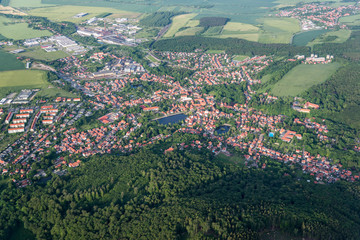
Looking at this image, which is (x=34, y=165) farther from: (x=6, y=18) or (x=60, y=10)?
(x=60, y=10)

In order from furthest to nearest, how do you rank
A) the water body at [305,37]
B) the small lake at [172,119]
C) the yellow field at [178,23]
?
the yellow field at [178,23] → the water body at [305,37] → the small lake at [172,119]

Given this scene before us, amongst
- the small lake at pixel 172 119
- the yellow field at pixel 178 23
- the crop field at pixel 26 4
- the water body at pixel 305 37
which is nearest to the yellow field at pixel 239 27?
the water body at pixel 305 37

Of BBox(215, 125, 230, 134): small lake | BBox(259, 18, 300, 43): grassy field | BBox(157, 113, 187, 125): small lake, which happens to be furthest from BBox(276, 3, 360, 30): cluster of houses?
BBox(157, 113, 187, 125): small lake

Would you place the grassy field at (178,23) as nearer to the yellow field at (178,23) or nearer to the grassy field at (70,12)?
the yellow field at (178,23)

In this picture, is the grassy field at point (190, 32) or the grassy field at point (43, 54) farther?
the grassy field at point (190, 32)

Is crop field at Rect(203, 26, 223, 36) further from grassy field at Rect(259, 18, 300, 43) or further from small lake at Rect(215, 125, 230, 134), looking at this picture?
small lake at Rect(215, 125, 230, 134)

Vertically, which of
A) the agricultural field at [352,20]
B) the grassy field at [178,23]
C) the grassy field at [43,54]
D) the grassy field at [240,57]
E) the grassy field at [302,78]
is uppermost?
the agricultural field at [352,20]

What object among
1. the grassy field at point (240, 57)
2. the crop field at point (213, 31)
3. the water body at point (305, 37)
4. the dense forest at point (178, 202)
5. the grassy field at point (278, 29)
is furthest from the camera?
the crop field at point (213, 31)
